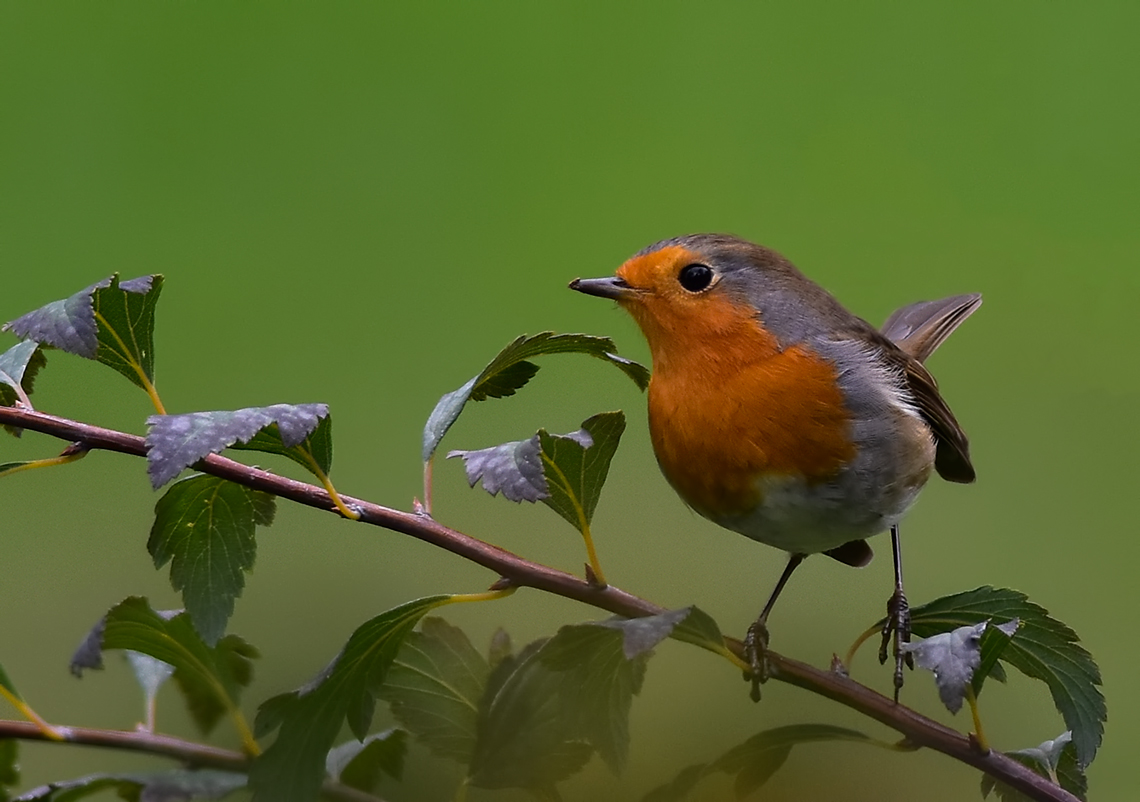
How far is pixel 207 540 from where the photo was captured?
1196 millimetres

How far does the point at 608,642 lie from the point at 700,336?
0.97 metres

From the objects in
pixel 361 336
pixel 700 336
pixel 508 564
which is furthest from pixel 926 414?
pixel 361 336

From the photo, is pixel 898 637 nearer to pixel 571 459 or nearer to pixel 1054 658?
pixel 1054 658

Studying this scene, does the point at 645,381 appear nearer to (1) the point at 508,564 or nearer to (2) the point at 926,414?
(1) the point at 508,564

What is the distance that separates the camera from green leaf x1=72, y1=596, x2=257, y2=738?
3.93ft

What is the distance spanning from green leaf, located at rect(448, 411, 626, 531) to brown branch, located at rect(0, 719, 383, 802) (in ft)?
1.02

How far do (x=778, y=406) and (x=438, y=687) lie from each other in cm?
77

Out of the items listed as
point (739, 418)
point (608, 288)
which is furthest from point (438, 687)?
point (608, 288)

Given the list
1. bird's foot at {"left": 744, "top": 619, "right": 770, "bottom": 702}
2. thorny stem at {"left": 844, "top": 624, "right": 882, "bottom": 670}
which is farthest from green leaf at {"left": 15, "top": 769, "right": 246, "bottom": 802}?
thorny stem at {"left": 844, "top": 624, "right": 882, "bottom": 670}

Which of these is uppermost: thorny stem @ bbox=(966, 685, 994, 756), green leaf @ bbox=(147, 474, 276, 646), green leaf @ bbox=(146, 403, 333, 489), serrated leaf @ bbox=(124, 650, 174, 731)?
green leaf @ bbox=(146, 403, 333, 489)

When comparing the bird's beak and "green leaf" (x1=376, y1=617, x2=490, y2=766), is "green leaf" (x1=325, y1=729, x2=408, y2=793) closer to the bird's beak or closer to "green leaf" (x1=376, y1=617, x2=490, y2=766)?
"green leaf" (x1=376, y1=617, x2=490, y2=766)

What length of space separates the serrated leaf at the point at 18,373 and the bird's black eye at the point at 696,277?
971 mm

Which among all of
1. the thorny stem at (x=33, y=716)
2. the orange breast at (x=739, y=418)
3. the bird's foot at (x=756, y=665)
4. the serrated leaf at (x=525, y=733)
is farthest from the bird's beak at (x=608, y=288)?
the thorny stem at (x=33, y=716)

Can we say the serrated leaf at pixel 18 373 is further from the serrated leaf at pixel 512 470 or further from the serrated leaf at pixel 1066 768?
the serrated leaf at pixel 1066 768
